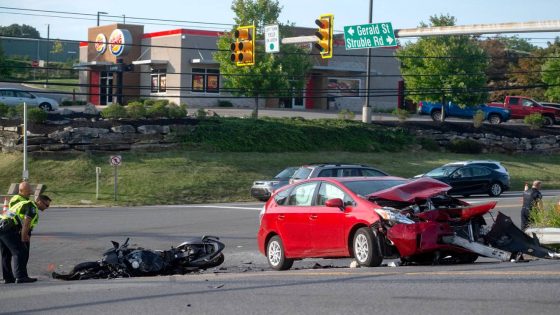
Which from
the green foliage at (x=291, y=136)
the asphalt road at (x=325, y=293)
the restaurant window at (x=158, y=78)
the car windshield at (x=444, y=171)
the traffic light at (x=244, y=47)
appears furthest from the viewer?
the restaurant window at (x=158, y=78)

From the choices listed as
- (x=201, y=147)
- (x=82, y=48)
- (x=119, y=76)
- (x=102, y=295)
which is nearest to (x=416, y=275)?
(x=102, y=295)

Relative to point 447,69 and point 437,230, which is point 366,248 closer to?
point 437,230

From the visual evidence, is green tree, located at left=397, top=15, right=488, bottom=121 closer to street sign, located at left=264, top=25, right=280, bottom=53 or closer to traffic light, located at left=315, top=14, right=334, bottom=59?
street sign, located at left=264, top=25, right=280, bottom=53

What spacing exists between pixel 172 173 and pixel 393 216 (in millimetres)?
25114

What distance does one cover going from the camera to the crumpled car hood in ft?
42.3

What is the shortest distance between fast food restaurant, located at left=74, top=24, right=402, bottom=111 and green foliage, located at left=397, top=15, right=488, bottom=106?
6.18 metres

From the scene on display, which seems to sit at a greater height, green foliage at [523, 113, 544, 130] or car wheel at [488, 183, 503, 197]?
green foliage at [523, 113, 544, 130]

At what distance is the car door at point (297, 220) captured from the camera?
46.9 feet

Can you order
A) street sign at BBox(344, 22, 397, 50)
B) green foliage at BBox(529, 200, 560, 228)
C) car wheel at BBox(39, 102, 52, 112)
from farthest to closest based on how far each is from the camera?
car wheel at BBox(39, 102, 52, 112)
street sign at BBox(344, 22, 397, 50)
green foliage at BBox(529, 200, 560, 228)

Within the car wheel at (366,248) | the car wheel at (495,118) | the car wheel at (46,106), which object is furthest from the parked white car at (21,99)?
the car wheel at (366,248)

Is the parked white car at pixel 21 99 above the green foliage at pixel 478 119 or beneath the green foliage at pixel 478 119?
above

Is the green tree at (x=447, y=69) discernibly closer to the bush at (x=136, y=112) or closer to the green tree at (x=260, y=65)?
the green tree at (x=260, y=65)

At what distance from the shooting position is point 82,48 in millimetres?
69000

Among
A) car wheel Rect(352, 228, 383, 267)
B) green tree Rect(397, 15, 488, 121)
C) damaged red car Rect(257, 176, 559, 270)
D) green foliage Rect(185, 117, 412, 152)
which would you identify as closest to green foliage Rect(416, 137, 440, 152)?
green foliage Rect(185, 117, 412, 152)
